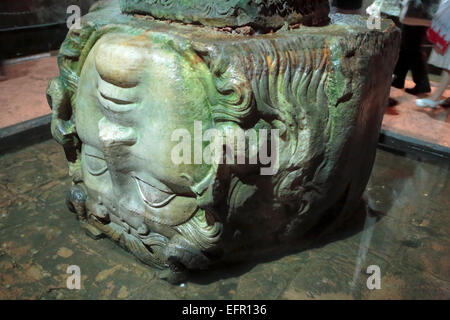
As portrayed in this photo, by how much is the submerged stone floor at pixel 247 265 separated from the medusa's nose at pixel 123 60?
3.30ft

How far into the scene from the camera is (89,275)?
212 centimetres

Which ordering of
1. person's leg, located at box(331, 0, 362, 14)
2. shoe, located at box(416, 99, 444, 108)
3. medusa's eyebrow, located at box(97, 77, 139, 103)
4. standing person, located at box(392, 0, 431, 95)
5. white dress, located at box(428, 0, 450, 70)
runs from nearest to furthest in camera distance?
1. medusa's eyebrow, located at box(97, 77, 139, 103)
2. person's leg, located at box(331, 0, 362, 14)
3. white dress, located at box(428, 0, 450, 70)
4. standing person, located at box(392, 0, 431, 95)
5. shoe, located at box(416, 99, 444, 108)

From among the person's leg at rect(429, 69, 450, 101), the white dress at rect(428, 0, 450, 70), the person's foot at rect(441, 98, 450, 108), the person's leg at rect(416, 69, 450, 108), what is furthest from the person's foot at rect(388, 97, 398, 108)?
the white dress at rect(428, 0, 450, 70)

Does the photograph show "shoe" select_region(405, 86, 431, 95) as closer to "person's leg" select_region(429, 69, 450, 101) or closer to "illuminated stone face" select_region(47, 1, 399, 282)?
"person's leg" select_region(429, 69, 450, 101)

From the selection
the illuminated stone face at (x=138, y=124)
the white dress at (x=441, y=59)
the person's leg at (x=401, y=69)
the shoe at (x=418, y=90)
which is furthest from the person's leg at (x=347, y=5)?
the shoe at (x=418, y=90)

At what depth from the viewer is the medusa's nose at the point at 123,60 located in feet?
5.76

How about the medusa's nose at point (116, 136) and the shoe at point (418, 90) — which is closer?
the medusa's nose at point (116, 136)

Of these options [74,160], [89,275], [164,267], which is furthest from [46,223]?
[164,267]

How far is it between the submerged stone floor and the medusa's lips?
0.41 metres

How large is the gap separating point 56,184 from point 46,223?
478mm

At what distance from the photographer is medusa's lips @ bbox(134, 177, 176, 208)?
1.97 metres

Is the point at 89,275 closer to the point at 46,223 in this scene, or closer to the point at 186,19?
the point at 46,223

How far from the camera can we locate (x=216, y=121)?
5.65ft

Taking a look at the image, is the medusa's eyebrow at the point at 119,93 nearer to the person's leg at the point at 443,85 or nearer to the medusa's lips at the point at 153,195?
the medusa's lips at the point at 153,195
